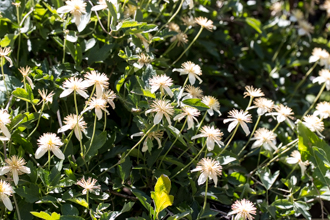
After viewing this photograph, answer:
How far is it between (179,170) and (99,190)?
0.22 meters

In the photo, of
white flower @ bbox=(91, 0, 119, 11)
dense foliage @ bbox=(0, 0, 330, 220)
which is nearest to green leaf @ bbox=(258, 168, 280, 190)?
dense foliage @ bbox=(0, 0, 330, 220)

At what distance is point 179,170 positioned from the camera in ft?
3.25

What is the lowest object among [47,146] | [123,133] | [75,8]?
[123,133]

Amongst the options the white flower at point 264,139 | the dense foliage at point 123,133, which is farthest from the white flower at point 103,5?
the white flower at point 264,139

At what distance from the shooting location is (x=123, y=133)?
1.05 m

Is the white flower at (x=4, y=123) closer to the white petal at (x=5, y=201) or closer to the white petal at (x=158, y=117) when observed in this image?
the white petal at (x=5, y=201)

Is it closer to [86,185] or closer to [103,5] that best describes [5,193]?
[86,185]

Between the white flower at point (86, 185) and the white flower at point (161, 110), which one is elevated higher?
the white flower at point (161, 110)

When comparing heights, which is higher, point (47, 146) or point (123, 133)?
point (47, 146)

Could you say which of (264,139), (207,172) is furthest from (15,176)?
(264,139)

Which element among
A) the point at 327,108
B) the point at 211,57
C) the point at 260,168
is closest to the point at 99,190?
the point at 260,168

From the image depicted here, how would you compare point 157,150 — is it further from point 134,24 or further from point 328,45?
point 328,45

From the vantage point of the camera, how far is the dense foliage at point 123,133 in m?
0.86

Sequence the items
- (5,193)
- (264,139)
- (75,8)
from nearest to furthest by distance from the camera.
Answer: (5,193)
(75,8)
(264,139)
